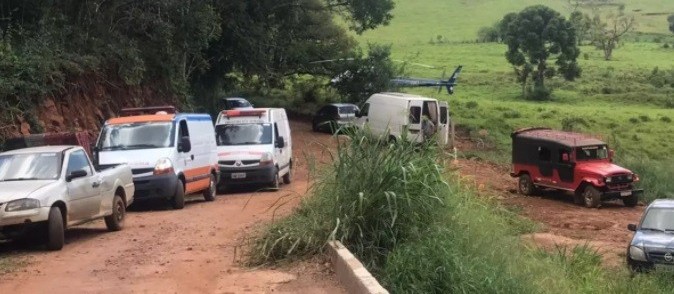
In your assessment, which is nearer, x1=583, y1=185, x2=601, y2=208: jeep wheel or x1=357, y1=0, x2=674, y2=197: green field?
x1=583, y1=185, x2=601, y2=208: jeep wheel

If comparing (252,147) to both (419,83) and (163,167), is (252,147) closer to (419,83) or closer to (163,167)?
(163,167)

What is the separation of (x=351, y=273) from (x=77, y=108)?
18.1 metres

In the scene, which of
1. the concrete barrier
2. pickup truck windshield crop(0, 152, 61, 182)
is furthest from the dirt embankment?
the concrete barrier

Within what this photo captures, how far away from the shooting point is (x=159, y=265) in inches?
419

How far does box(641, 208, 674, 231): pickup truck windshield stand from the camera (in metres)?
16.8

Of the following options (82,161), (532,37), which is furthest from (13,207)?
(532,37)

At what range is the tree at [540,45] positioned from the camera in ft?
207

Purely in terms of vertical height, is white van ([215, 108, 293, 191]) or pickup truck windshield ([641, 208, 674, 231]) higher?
white van ([215, 108, 293, 191])

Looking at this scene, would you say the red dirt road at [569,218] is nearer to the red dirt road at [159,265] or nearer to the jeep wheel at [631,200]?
the jeep wheel at [631,200]

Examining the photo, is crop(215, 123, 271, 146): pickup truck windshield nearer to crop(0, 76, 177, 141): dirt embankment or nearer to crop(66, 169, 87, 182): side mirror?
crop(0, 76, 177, 141): dirt embankment

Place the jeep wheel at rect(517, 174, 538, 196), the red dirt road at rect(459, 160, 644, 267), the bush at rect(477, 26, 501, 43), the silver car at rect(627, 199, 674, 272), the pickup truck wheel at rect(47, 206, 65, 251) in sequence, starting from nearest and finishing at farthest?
the pickup truck wheel at rect(47, 206, 65, 251)
the silver car at rect(627, 199, 674, 272)
the red dirt road at rect(459, 160, 644, 267)
the jeep wheel at rect(517, 174, 538, 196)
the bush at rect(477, 26, 501, 43)

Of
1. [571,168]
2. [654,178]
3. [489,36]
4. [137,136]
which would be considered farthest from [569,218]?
[489,36]

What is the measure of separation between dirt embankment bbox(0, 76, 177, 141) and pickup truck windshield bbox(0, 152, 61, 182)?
6.90 m

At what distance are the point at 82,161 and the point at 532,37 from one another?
54.1 metres
